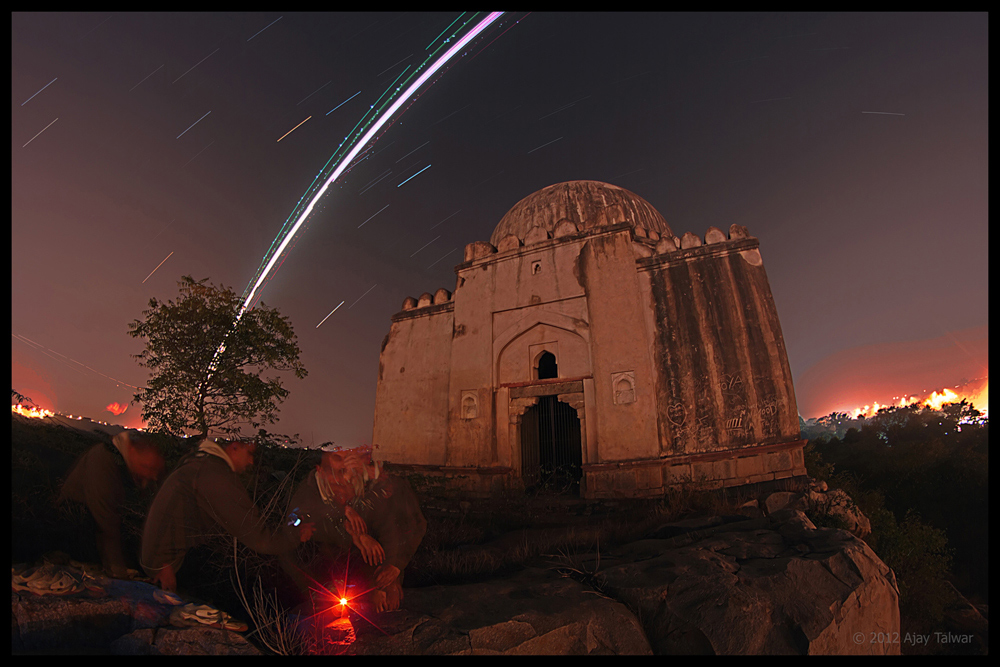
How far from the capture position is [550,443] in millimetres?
12789

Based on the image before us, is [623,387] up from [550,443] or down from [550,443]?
up

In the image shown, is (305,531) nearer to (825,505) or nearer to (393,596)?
(393,596)

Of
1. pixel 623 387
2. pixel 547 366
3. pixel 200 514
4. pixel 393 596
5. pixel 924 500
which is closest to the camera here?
pixel 393 596

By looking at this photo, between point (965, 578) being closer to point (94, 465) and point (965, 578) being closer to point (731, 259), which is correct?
point (731, 259)

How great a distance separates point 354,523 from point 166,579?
1.48 m

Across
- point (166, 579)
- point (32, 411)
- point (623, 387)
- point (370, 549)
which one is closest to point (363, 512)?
point (370, 549)

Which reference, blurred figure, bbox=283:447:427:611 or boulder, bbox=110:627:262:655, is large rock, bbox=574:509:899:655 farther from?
boulder, bbox=110:627:262:655

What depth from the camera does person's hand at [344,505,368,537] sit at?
3.64 meters

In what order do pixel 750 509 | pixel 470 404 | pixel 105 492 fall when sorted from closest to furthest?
1. pixel 105 492
2. pixel 750 509
3. pixel 470 404

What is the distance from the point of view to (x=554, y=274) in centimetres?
1210

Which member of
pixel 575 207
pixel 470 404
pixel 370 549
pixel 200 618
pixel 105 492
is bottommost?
pixel 200 618

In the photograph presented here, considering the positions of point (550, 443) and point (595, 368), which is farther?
point (550, 443)

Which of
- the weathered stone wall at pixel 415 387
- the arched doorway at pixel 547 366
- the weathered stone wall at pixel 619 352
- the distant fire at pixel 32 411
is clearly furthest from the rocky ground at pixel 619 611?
the distant fire at pixel 32 411

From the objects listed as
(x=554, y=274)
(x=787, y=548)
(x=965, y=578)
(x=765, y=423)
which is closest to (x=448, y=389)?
(x=554, y=274)
